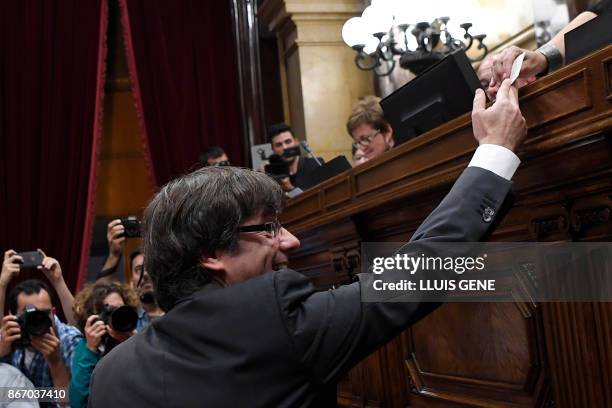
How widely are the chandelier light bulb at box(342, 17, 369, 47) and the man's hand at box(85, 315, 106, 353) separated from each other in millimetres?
3180

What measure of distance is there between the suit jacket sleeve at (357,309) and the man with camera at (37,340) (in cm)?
193

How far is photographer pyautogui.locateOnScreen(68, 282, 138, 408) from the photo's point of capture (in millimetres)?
2482

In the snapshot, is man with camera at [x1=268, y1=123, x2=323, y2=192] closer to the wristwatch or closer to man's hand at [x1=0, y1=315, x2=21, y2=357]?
man's hand at [x1=0, y1=315, x2=21, y2=357]

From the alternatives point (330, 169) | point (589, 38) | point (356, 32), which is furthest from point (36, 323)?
point (356, 32)

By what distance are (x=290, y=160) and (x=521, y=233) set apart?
8.85 ft

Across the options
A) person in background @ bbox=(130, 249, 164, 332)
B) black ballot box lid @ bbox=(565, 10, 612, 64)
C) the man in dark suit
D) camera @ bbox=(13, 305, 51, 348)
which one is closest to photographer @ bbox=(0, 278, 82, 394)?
camera @ bbox=(13, 305, 51, 348)

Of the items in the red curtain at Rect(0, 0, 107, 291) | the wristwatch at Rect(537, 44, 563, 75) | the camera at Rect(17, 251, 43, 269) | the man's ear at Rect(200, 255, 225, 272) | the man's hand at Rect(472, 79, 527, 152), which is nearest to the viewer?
the man's ear at Rect(200, 255, 225, 272)

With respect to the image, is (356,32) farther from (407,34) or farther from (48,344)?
(48,344)

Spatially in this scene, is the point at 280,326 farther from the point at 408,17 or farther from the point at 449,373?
the point at 408,17

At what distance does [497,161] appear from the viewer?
135 cm

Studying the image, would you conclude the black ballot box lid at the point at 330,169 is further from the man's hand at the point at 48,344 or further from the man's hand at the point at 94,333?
the man's hand at the point at 48,344

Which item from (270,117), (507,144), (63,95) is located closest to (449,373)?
(507,144)

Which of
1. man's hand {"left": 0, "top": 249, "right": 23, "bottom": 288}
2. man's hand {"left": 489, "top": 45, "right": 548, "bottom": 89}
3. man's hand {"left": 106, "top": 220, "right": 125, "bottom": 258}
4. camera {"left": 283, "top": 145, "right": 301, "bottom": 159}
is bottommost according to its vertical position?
man's hand {"left": 0, "top": 249, "right": 23, "bottom": 288}

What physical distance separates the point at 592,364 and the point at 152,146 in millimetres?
5277
